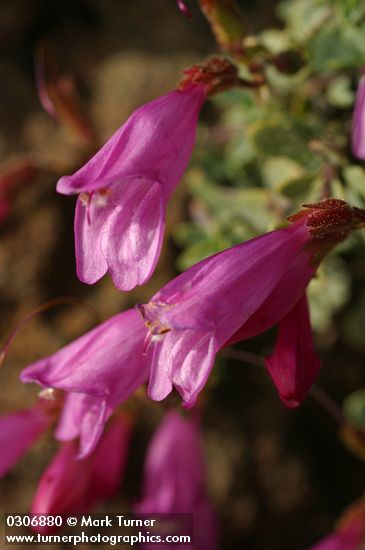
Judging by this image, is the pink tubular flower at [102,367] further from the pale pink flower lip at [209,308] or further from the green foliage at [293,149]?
the green foliage at [293,149]

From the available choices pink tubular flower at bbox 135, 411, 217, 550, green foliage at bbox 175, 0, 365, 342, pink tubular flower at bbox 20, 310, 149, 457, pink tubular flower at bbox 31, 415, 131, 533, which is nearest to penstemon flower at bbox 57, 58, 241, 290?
pink tubular flower at bbox 20, 310, 149, 457

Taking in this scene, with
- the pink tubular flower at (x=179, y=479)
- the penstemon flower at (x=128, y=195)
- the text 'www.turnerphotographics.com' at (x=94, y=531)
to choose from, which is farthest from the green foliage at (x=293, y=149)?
the text 'www.turnerphotographics.com' at (x=94, y=531)

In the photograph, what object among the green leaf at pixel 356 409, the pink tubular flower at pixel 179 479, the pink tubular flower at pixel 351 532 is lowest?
the pink tubular flower at pixel 351 532

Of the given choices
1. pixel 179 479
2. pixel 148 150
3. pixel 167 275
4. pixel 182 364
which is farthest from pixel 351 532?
pixel 148 150

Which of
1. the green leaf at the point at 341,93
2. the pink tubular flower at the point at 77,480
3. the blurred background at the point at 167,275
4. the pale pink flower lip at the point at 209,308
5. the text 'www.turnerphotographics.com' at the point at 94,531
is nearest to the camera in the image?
the pale pink flower lip at the point at 209,308

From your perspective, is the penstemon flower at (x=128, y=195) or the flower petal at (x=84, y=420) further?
the flower petal at (x=84, y=420)

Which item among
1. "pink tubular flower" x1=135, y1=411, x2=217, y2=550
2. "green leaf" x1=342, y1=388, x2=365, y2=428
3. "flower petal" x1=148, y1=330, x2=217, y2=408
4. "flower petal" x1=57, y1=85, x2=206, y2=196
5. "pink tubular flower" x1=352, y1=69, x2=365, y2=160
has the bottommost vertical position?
"green leaf" x1=342, y1=388, x2=365, y2=428

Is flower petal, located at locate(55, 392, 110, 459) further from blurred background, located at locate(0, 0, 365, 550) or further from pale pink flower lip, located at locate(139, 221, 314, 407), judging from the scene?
blurred background, located at locate(0, 0, 365, 550)
